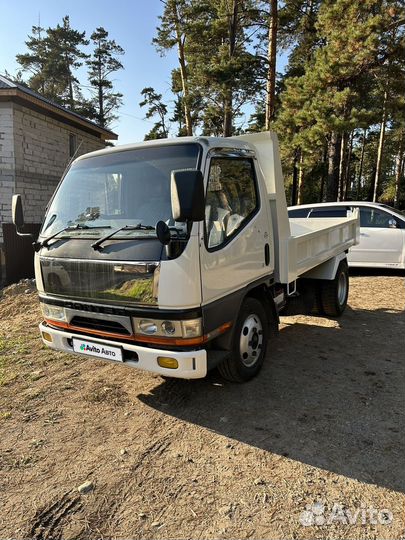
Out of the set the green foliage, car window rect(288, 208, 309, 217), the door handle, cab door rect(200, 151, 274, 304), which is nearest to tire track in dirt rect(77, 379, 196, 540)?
cab door rect(200, 151, 274, 304)

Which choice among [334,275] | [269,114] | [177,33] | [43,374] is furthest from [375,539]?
[177,33]

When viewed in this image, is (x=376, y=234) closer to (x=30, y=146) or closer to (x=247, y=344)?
(x=247, y=344)

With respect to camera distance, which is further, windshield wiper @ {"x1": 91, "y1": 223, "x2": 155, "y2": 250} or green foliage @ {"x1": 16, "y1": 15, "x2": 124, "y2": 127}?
green foliage @ {"x1": 16, "y1": 15, "x2": 124, "y2": 127}

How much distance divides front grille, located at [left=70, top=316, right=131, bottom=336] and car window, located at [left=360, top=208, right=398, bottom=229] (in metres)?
7.87

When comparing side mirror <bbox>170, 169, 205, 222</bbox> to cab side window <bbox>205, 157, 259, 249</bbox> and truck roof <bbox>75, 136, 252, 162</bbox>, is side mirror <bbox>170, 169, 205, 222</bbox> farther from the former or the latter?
truck roof <bbox>75, 136, 252, 162</bbox>

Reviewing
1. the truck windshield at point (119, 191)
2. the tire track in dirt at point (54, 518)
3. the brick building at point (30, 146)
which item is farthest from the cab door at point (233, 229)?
the brick building at point (30, 146)

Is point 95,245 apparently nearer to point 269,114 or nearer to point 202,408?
point 202,408

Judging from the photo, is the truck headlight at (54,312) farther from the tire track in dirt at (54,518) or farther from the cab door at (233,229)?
the tire track in dirt at (54,518)

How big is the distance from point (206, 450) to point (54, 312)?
5.96ft

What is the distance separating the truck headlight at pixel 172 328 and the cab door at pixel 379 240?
7490 mm

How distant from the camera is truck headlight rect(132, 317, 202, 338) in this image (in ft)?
9.98

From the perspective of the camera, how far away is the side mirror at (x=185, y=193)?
2756mm

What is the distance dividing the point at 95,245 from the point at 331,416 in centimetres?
246

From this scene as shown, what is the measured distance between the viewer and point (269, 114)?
1483 centimetres
